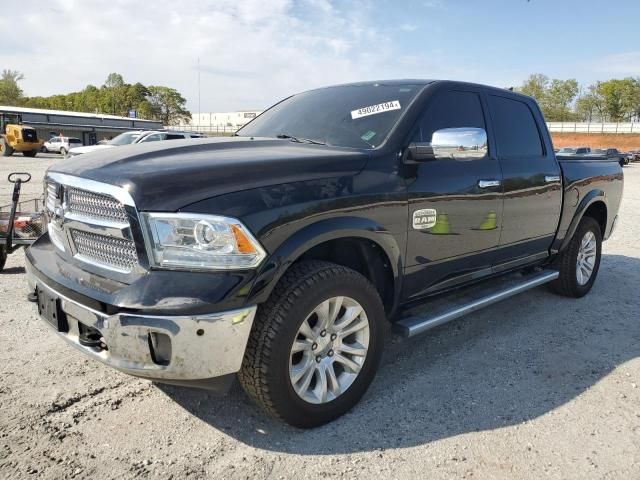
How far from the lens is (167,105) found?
117 m

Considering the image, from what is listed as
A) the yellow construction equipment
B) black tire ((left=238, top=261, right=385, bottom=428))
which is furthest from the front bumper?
the yellow construction equipment

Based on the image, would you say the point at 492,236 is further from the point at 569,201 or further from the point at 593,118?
the point at 593,118

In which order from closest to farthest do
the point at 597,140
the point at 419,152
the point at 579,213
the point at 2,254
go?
1. the point at 419,152
2. the point at 579,213
3. the point at 2,254
4. the point at 597,140

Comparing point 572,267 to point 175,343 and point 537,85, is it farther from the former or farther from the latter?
point 537,85

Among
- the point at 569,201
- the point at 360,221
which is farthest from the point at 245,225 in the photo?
the point at 569,201

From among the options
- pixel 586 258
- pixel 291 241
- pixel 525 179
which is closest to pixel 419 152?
pixel 291 241

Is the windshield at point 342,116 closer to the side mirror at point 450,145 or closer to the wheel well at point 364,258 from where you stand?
the side mirror at point 450,145

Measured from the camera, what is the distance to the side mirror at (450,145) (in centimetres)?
299

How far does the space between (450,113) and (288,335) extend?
2.07 meters

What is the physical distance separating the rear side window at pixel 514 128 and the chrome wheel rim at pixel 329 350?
2.00 meters

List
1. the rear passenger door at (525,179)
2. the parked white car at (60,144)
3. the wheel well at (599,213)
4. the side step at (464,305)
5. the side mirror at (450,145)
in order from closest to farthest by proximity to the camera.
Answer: the side mirror at (450,145) → the side step at (464,305) → the rear passenger door at (525,179) → the wheel well at (599,213) → the parked white car at (60,144)

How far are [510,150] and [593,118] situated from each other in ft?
327

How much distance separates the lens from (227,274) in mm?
2273

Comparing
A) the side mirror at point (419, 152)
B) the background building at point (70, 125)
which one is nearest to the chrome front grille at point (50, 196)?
the side mirror at point (419, 152)
